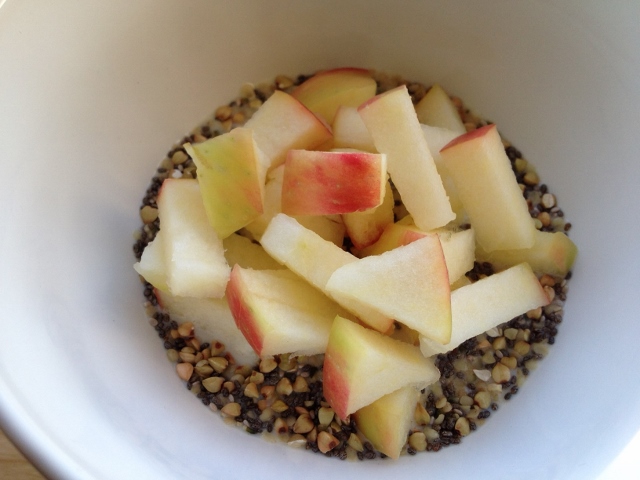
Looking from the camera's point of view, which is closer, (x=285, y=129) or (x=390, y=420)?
(x=390, y=420)

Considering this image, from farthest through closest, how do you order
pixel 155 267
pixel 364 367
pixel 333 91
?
pixel 333 91, pixel 155 267, pixel 364 367

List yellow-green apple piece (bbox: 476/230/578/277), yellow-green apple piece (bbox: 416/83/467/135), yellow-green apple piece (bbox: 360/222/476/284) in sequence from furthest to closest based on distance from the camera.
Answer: yellow-green apple piece (bbox: 416/83/467/135)
yellow-green apple piece (bbox: 476/230/578/277)
yellow-green apple piece (bbox: 360/222/476/284)

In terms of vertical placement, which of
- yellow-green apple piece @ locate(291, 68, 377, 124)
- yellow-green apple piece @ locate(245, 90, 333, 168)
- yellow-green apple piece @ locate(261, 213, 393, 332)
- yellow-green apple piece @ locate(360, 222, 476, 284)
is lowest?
yellow-green apple piece @ locate(261, 213, 393, 332)

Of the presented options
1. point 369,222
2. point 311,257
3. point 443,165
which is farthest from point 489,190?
point 311,257

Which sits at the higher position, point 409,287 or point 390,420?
point 409,287

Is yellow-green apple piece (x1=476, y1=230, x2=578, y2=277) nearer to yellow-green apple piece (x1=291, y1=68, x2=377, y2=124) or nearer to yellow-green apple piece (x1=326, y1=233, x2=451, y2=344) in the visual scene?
yellow-green apple piece (x1=326, y1=233, x2=451, y2=344)

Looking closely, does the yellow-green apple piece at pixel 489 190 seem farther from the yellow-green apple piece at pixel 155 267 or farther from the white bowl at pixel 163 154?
the yellow-green apple piece at pixel 155 267

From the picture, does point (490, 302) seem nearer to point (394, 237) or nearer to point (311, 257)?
point (394, 237)

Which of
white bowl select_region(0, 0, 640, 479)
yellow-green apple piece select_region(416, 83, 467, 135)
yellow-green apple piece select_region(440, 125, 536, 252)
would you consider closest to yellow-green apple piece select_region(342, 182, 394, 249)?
yellow-green apple piece select_region(440, 125, 536, 252)
